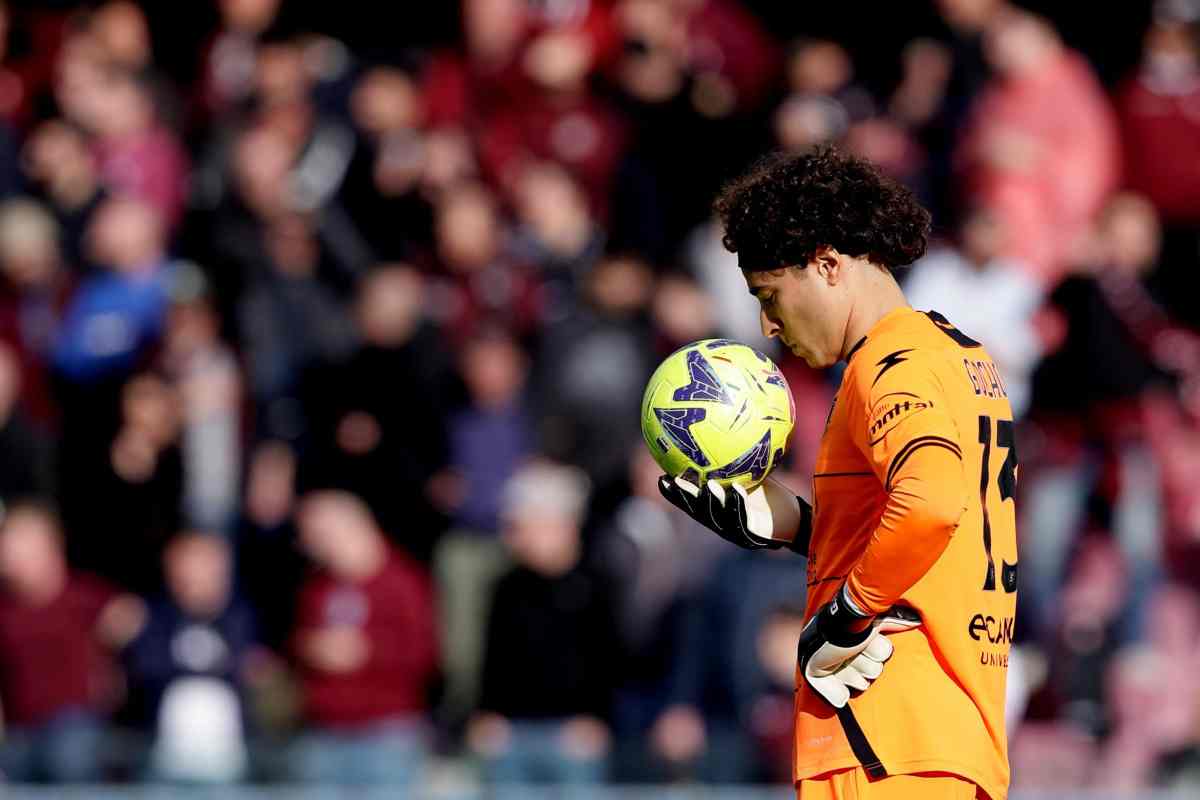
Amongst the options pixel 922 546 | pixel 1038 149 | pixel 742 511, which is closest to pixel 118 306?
pixel 1038 149

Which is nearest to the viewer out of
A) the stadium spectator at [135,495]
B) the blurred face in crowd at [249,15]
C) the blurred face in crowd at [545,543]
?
the blurred face in crowd at [545,543]

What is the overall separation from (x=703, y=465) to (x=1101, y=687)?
4974mm

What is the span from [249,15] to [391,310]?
9.46 feet

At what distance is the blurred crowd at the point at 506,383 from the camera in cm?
943

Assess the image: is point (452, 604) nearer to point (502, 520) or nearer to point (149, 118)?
point (502, 520)

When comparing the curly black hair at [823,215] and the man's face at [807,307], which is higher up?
the curly black hair at [823,215]

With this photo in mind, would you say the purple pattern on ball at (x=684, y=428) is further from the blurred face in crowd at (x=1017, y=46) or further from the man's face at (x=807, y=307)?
the blurred face in crowd at (x=1017, y=46)

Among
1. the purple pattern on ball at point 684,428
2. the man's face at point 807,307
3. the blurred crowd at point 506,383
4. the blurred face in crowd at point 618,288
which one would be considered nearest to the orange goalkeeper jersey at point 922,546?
the man's face at point 807,307

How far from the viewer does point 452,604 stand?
33.0ft

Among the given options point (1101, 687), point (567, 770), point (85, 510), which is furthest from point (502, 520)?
point (1101, 687)

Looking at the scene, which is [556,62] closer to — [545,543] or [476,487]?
[476,487]

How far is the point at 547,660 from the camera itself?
9.35m

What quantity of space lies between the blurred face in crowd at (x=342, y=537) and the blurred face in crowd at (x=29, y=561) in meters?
1.36

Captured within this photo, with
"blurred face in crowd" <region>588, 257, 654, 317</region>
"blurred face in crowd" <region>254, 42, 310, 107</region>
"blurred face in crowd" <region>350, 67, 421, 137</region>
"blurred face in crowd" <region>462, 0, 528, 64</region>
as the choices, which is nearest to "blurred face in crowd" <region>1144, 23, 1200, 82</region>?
"blurred face in crowd" <region>588, 257, 654, 317</region>
